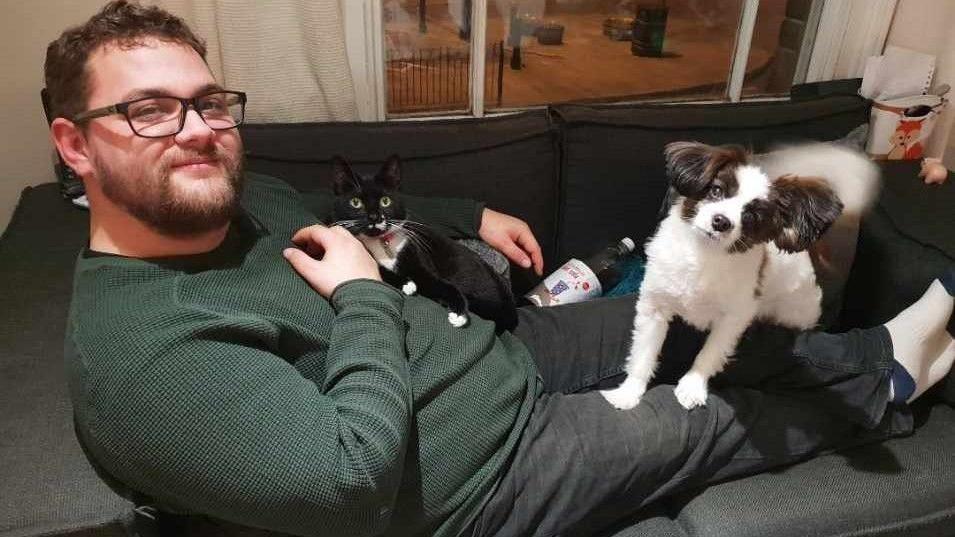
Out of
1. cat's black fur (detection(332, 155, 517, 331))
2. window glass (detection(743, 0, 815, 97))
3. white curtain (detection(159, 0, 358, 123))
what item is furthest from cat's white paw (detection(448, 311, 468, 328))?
window glass (detection(743, 0, 815, 97))

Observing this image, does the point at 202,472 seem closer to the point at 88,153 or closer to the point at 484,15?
the point at 88,153

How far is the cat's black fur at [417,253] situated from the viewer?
144cm

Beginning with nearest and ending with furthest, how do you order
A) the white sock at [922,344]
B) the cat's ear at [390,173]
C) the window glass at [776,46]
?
the white sock at [922,344]
the cat's ear at [390,173]
the window glass at [776,46]

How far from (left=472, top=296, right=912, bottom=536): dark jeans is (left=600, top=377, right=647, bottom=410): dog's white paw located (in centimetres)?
2

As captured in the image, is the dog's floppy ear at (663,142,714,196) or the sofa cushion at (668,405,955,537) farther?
the sofa cushion at (668,405,955,537)

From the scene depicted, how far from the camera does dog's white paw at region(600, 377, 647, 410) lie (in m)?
1.37

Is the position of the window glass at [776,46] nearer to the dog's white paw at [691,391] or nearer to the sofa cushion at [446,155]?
the sofa cushion at [446,155]

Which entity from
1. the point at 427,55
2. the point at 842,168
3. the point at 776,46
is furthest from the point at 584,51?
the point at 842,168

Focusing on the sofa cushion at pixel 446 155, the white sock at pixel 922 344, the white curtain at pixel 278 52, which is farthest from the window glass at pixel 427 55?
the white sock at pixel 922 344

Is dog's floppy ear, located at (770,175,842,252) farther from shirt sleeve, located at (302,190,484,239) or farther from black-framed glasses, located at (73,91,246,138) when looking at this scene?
black-framed glasses, located at (73,91,246,138)

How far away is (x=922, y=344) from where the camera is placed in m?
1.47

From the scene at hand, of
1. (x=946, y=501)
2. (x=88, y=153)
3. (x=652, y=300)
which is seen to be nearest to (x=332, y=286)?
→ (x=88, y=153)

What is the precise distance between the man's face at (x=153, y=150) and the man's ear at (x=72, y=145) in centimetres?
2

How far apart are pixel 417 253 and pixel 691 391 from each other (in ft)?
2.16
